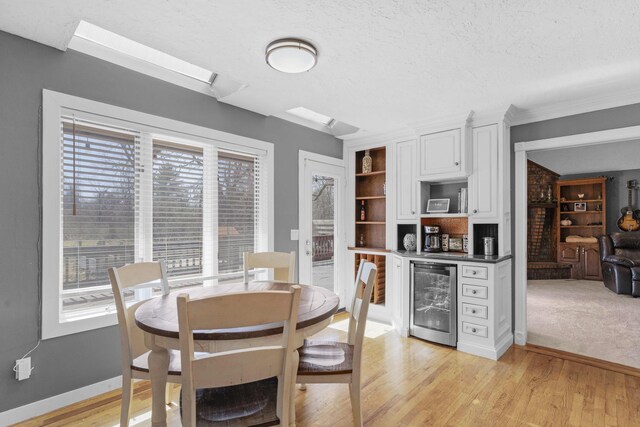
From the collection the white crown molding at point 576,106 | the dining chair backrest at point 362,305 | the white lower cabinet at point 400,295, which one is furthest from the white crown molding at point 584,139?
the dining chair backrest at point 362,305

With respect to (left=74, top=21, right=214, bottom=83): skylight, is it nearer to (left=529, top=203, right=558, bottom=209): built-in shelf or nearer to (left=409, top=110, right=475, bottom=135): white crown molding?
(left=409, top=110, right=475, bottom=135): white crown molding

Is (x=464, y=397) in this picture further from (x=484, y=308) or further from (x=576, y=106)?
(x=576, y=106)

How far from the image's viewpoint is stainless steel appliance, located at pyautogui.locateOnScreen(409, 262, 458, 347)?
346 centimetres

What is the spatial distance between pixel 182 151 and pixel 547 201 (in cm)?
793

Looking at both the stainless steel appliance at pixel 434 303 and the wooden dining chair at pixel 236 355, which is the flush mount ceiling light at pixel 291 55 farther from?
the stainless steel appliance at pixel 434 303

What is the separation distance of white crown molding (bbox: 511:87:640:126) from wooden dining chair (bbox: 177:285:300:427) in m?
3.35

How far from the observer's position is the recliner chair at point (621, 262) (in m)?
5.76

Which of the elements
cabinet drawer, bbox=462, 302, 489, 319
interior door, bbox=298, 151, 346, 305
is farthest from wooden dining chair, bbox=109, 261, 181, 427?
cabinet drawer, bbox=462, 302, 489, 319

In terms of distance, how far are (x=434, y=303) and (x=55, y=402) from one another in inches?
130

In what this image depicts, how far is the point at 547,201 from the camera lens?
→ 7.70 metres

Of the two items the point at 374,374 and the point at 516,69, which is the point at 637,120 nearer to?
the point at 516,69

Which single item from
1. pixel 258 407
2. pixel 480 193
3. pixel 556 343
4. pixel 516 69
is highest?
pixel 516 69

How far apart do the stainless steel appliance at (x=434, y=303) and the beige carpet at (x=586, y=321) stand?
0.98 metres

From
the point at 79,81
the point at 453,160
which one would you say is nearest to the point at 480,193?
the point at 453,160
